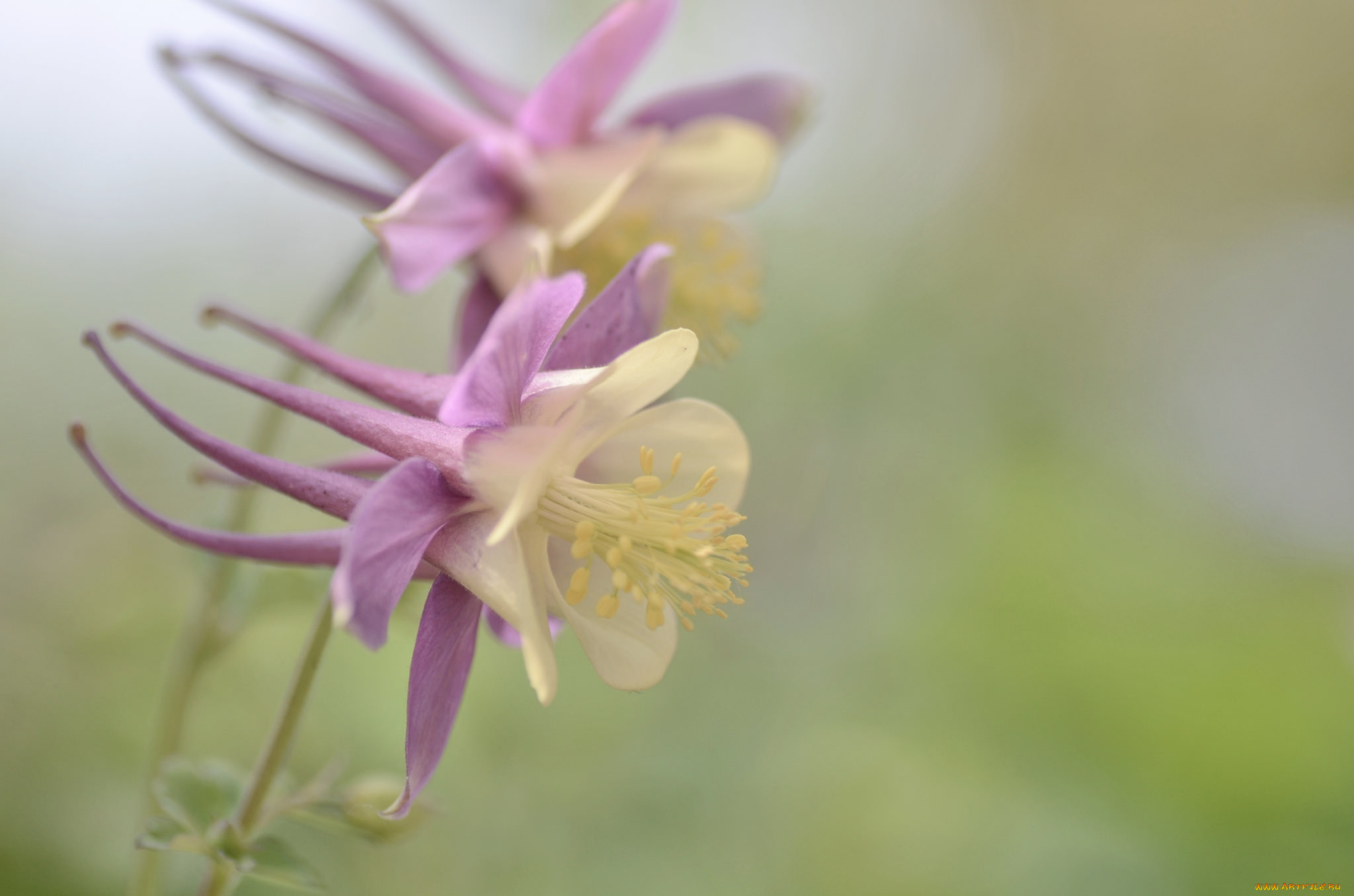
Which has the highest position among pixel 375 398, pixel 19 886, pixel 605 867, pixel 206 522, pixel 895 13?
pixel 895 13

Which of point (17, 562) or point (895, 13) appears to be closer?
point (17, 562)

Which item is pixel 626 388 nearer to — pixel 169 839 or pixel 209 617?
pixel 169 839

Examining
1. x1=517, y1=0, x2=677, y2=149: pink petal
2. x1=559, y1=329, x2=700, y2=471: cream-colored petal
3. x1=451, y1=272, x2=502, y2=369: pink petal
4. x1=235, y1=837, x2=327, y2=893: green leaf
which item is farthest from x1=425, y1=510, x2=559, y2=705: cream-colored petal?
x1=517, y1=0, x2=677, y2=149: pink petal

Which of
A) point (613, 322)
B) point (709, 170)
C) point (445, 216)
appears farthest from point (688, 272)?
point (613, 322)

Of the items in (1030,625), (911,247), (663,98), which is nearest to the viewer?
(663,98)

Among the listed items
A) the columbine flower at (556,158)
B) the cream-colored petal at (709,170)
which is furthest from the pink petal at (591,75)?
the cream-colored petal at (709,170)

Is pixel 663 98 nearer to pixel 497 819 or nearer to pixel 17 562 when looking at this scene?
pixel 497 819

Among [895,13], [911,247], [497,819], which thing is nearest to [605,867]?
[497,819]
